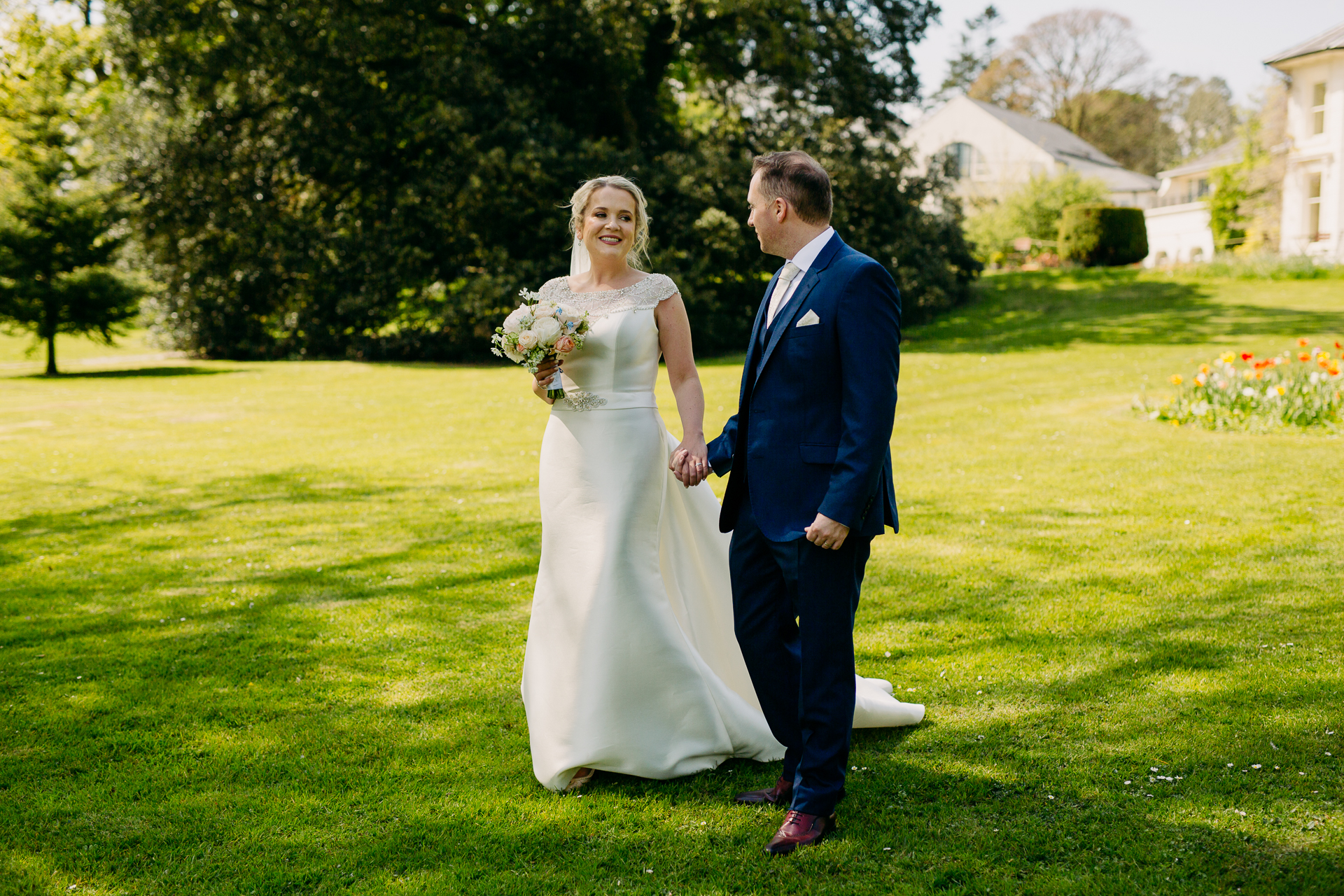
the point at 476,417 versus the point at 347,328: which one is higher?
the point at 347,328

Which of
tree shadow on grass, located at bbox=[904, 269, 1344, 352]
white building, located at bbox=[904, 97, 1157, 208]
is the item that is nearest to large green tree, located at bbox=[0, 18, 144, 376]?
tree shadow on grass, located at bbox=[904, 269, 1344, 352]

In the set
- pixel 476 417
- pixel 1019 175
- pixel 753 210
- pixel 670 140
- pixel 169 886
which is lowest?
pixel 169 886

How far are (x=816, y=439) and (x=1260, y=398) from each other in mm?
9958

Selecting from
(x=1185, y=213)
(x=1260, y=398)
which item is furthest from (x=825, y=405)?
(x=1185, y=213)

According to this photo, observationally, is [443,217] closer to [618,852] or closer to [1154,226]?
[618,852]

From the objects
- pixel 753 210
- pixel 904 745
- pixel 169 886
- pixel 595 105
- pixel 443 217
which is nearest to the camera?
pixel 169 886

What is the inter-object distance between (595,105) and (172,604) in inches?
830

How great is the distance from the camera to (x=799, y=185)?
335 cm

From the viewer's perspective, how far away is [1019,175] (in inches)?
1796

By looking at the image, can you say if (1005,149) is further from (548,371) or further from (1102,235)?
(548,371)

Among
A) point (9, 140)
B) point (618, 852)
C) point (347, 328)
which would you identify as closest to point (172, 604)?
point (618, 852)

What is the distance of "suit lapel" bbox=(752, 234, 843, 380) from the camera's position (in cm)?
333

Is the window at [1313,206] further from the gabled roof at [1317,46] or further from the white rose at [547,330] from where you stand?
the white rose at [547,330]

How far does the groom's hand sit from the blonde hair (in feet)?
4.94
